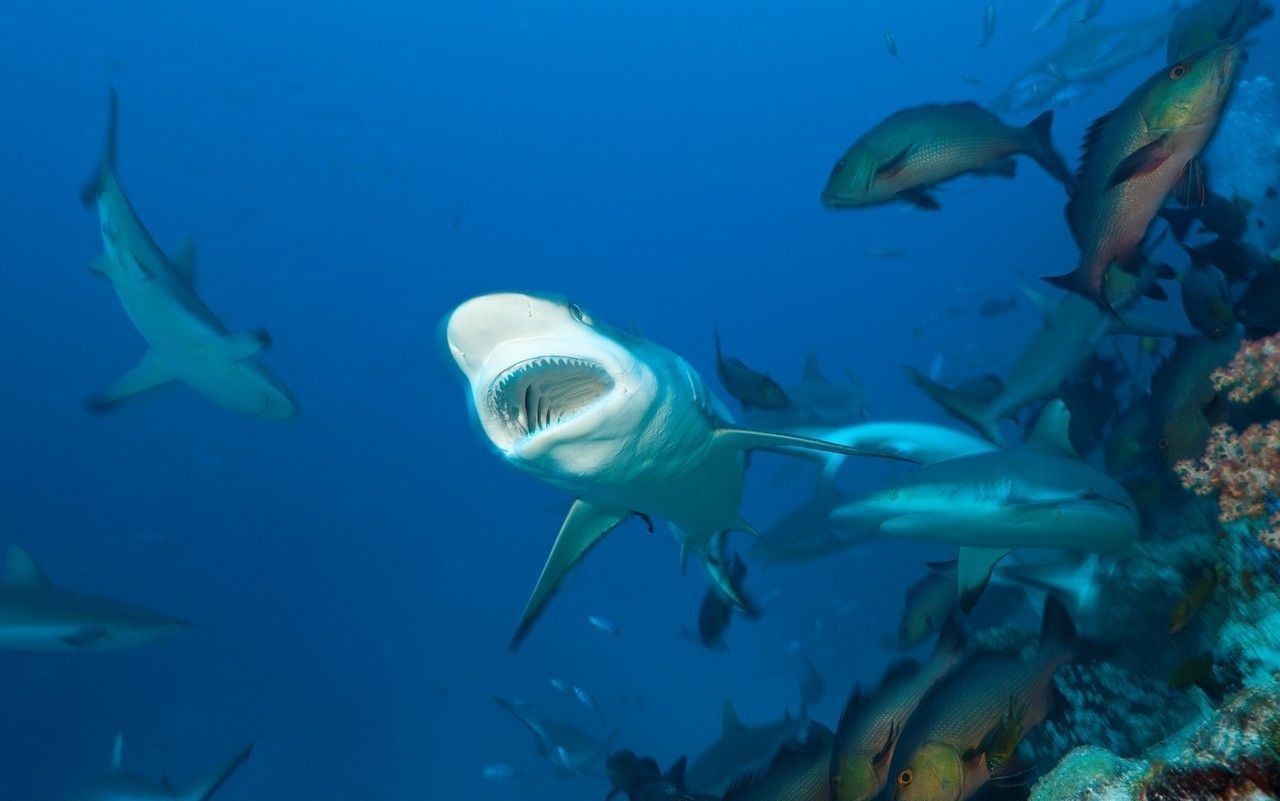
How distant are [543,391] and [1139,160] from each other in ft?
8.52

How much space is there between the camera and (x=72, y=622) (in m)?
8.11

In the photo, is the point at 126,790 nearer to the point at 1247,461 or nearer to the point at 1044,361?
the point at 1044,361

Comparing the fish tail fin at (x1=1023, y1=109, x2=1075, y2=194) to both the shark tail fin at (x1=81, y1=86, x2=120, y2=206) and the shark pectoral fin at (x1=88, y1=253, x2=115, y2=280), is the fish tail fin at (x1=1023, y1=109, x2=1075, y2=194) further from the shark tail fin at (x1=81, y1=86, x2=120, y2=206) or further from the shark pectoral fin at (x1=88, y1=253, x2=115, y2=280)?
the shark pectoral fin at (x1=88, y1=253, x2=115, y2=280)

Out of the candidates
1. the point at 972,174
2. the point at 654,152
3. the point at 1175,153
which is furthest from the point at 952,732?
the point at 654,152

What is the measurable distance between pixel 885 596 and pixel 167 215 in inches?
2822

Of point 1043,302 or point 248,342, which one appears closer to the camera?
point 1043,302

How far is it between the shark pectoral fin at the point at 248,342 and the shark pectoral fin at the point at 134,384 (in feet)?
5.91

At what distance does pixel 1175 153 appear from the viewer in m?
2.84

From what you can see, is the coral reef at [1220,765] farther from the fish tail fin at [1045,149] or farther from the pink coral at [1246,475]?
the fish tail fin at [1045,149]

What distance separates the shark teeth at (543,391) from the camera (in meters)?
2.34

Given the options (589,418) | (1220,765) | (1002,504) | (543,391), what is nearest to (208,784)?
(543,391)

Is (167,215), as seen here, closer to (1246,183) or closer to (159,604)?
(159,604)

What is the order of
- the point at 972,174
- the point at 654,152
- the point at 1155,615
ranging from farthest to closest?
the point at 654,152 < the point at 972,174 < the point at 1155,615

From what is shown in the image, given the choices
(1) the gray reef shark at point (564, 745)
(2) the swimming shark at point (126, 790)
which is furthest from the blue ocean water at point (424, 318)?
(2) the swimming shark at point (126, 790)
